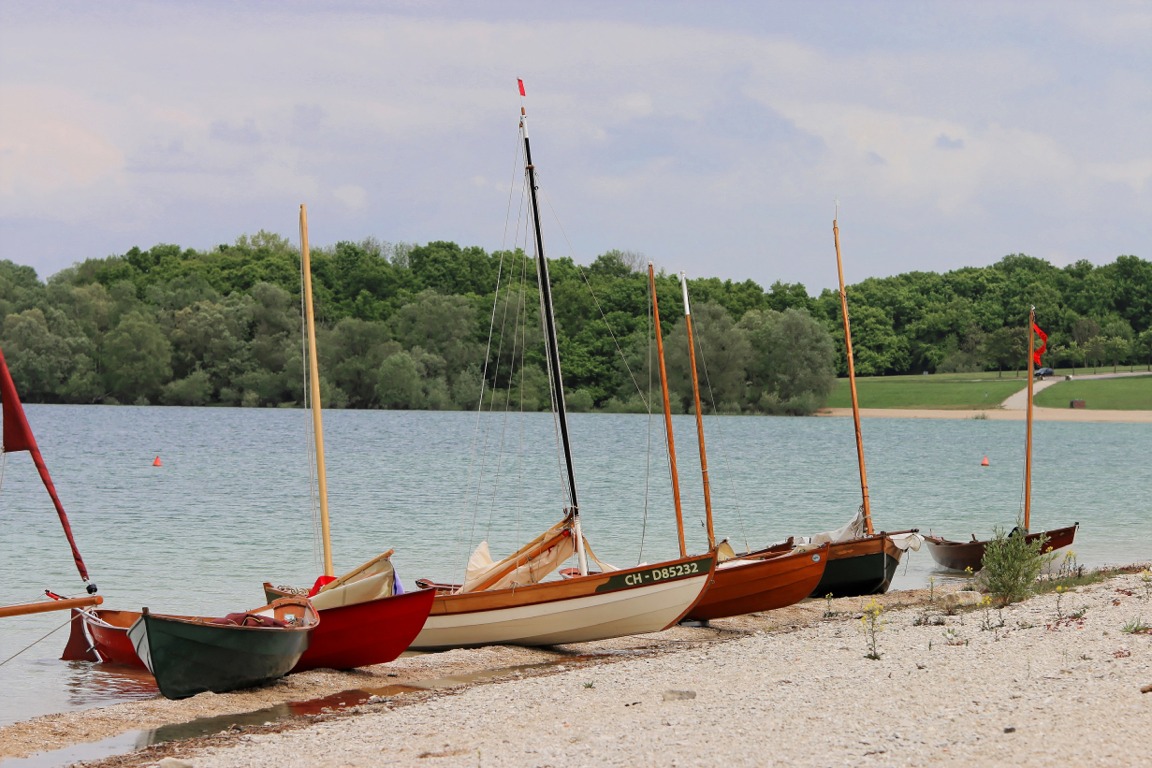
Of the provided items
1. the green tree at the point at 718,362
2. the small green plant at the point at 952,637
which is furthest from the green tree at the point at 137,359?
the small green plant at the point at 952,637

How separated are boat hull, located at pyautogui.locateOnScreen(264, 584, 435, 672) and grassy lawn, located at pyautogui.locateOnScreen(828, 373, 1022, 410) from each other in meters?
113

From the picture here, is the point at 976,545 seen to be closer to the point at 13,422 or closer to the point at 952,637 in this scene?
the point at 952,637

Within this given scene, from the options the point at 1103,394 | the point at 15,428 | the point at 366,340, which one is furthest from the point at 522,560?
the point at 1103,394

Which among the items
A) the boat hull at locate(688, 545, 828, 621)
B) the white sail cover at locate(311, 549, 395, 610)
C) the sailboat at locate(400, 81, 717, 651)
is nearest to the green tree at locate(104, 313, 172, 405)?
the boat hull at locate(688, 545, 828, 621)

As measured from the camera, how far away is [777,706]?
11.4m

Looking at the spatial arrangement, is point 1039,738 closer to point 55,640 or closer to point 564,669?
point 564,669

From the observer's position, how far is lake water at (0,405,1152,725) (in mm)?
26047

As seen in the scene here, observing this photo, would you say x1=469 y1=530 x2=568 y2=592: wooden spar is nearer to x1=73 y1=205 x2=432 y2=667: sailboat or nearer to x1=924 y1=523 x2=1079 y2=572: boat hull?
x1=73 y1=205 x2=432 y2=667: sailboat

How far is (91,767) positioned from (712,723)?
229 inches

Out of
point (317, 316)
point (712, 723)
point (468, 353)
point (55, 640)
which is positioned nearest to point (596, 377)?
point (468, 353)

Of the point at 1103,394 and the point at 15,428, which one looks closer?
the point at 15,428

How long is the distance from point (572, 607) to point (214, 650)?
16.9ft

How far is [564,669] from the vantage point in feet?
55.2

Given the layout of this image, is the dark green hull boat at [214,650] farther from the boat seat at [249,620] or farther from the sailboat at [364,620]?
the sailboat at [364,620]
